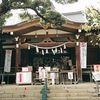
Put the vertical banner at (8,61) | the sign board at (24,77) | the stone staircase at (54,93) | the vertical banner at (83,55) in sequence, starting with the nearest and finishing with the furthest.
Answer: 1. the stone staircase at (54,93)
2. the sign board at (24,77)
3. the vertical banner at (83,55)
4. the vertical banner at (8,61)

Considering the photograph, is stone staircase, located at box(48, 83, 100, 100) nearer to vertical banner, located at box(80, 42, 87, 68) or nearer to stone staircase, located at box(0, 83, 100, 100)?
stone staircase, located at box(0, 83, 100, 100)

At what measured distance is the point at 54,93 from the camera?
11.1 m

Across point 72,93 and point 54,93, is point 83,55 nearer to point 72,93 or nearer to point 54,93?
point 72,93

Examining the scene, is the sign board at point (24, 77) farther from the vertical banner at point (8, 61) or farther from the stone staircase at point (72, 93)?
the stone staircase at point (72, 93)

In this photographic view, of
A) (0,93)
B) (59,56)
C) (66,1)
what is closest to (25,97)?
(0,93)

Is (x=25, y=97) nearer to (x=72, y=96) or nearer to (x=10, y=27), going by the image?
(x=72, y=96)

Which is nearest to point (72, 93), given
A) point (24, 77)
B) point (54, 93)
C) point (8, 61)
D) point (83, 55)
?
point (54, 93)

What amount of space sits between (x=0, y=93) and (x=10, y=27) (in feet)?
16.3

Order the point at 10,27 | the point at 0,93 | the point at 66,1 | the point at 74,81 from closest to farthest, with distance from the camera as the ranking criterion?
the point at 66,1, the point at 0,93, the point at 74,81, the point at 10,27

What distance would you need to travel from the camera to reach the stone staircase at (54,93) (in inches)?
422

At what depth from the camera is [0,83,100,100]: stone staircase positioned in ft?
35.2

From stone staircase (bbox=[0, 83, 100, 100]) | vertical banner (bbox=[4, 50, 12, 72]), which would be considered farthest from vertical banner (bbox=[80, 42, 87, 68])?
vertical banner (bbox=[4, 50, 12, 72])

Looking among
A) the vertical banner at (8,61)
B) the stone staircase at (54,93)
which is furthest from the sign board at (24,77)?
the vertical banner at (8,61)

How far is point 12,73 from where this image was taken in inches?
605
